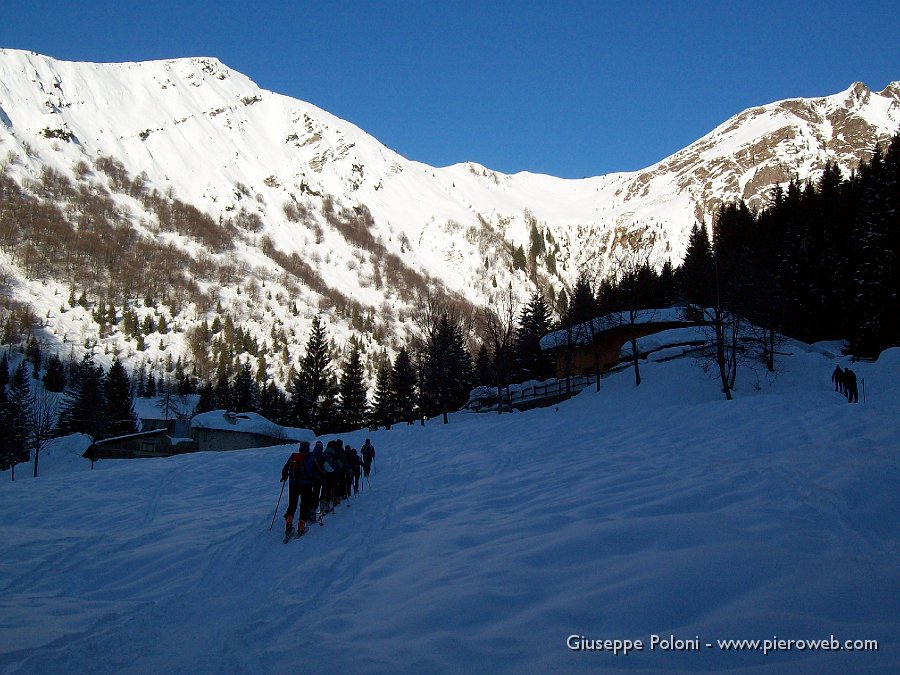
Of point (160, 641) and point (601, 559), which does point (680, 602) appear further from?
point (160, 641)

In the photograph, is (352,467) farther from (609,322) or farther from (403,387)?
(403,387)

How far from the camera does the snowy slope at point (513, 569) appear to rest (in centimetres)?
409

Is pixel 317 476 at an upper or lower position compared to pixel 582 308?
lower

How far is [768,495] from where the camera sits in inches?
288

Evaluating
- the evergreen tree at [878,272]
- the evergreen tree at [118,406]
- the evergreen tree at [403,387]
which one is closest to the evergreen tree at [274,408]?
the evergreen tree at [118,406]

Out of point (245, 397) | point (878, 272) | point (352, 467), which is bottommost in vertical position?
point (352, 467)

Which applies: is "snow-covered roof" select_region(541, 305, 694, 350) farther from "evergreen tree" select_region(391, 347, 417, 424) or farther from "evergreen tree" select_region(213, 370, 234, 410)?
"evergreen tree" select_region(213, 370, 234, 410)

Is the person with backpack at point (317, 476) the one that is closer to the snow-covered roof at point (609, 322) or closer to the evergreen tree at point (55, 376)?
the snow-covered roof at point (609, 322)

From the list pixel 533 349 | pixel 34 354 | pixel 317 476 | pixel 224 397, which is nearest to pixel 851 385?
pixel 317 476

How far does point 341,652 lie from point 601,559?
2.66 m

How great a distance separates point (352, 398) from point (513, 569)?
53934 mm

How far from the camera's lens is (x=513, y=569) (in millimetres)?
5758

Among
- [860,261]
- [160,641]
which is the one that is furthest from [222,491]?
[860,261]

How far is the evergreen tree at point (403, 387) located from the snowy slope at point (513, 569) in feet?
132
